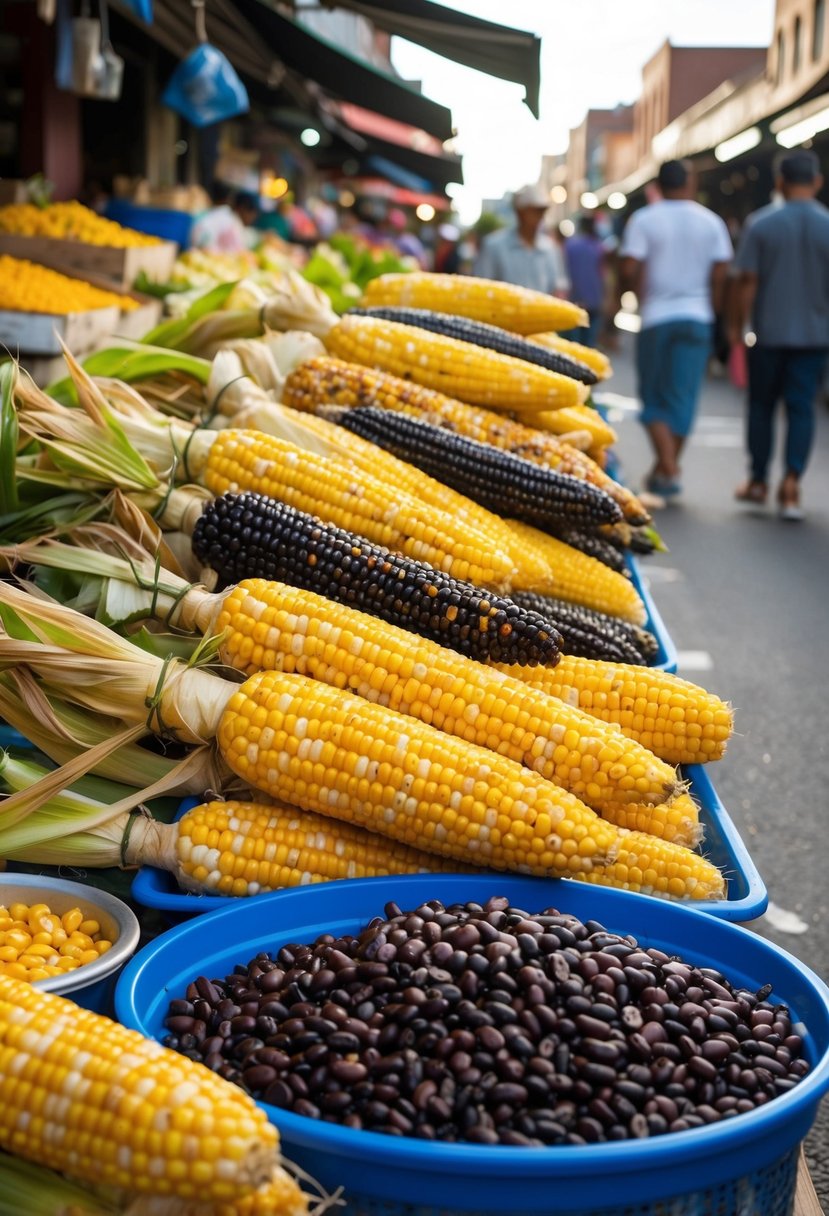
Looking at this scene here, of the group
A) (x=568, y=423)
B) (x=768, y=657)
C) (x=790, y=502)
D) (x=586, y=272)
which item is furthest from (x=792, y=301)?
(x=586, y=272)

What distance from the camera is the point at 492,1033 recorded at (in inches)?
58.7

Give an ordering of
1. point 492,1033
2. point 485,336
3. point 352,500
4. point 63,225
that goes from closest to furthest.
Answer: point 492,1033
point 352,500
point 485,336
point 63,225

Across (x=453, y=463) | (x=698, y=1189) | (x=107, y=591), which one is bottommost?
(x=698, y=1189)

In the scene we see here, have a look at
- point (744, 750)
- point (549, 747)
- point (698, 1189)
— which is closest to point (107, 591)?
point (549, 747)

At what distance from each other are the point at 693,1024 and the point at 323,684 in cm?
87

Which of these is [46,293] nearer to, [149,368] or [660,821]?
[149,368]

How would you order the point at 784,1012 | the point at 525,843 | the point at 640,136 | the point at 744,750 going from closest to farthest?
the point at 784,1012
the point at 525,843
the point at 744,750
the point at 640,136

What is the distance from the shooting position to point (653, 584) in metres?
7.44

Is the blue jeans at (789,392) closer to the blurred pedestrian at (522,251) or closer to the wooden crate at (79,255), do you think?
the blurred pedestrian at (522,251)

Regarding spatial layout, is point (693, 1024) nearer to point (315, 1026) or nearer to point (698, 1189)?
point (698, 1189)

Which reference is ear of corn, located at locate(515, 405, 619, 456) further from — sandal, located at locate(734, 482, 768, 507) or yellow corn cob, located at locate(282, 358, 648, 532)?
sandal, located at locate(734, 482, 768, 507)

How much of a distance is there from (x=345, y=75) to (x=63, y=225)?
15.0ft

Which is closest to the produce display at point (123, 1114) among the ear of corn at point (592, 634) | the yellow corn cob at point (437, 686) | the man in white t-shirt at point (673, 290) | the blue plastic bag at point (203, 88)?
the yellow corn cob at point (437, 686)

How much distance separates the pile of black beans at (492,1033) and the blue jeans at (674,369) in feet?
26.2
